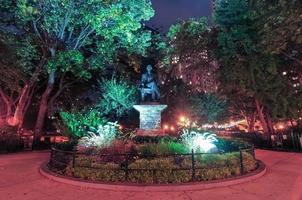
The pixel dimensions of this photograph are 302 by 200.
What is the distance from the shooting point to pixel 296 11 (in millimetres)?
14648

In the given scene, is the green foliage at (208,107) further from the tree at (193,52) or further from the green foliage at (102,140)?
the green foliage at (102,140)

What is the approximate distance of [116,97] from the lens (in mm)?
24359

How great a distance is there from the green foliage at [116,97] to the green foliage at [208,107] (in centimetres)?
868

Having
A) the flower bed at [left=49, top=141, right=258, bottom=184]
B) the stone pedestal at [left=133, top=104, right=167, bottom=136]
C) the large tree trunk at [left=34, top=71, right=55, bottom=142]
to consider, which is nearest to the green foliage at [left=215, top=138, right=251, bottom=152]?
the flower bed at [left=49, top=141, right=258, bottom=184]

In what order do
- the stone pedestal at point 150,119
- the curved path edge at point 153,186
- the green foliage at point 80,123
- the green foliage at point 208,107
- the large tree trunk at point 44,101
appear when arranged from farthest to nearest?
the green foliage at point 208,107 < the large tree trunk at point 44,101 < the green foliage at point 80,123 < the stone pedestal at point 150,119 < the curved path edge at point 153,186

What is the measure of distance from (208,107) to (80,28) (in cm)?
1577

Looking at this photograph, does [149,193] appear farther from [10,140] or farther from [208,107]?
[208,107]

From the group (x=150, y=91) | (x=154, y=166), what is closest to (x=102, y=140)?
(x=154, y=166)

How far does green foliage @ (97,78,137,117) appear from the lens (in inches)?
951

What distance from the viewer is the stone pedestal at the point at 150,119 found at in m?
16.2

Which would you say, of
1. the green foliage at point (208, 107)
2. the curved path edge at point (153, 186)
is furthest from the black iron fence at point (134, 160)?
the green foliage at point (208, 107)

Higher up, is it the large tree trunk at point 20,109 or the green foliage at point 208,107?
the green foliage at point 208,107

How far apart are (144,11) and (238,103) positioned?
504 inches

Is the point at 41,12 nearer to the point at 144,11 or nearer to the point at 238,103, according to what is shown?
the point at 144,11
